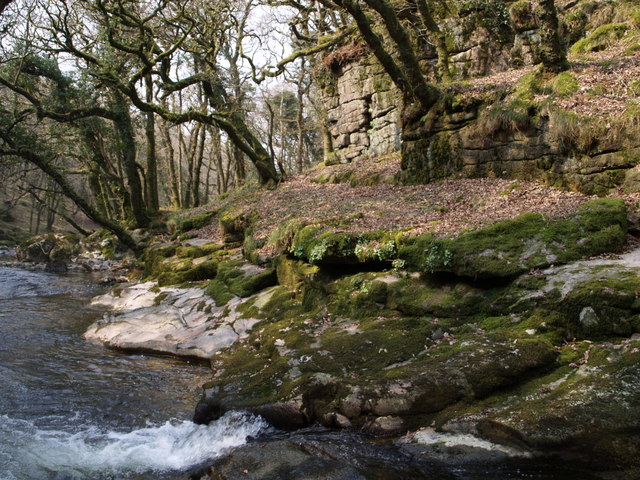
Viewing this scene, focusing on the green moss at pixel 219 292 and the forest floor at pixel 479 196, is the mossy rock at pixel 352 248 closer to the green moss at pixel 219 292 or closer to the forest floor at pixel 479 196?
the forest floor at pixel 479 196

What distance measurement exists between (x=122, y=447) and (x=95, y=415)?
42.5 inches

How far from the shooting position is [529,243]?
6434 millimetres

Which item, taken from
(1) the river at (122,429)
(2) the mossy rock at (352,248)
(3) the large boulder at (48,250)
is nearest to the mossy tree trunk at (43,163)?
(3) the large boulder at (48,250)

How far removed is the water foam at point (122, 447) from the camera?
14.5ft

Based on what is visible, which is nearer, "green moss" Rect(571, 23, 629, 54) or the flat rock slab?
the flat rock slab

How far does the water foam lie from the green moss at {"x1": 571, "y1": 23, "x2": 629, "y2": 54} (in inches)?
520

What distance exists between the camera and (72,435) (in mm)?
5098

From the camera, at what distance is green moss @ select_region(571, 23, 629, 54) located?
458 inches

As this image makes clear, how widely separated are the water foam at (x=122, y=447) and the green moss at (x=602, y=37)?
43.3 ft

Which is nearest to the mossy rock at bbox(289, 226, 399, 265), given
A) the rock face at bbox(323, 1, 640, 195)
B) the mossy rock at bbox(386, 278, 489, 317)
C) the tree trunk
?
the mossy rock at bbox(386, 278, 489, 317)

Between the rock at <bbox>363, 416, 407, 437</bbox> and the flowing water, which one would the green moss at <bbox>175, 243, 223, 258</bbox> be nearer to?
A: the flowing water

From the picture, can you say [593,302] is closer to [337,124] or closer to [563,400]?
[563,400]

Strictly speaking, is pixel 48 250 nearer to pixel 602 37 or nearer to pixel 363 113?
pixel 363 113

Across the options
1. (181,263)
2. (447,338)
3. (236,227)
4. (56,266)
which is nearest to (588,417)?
(447,338)
